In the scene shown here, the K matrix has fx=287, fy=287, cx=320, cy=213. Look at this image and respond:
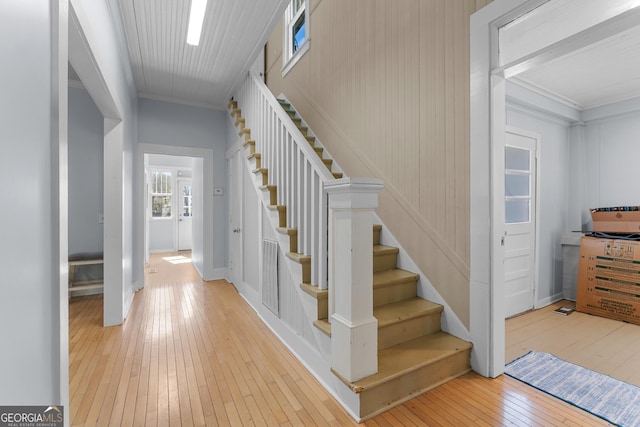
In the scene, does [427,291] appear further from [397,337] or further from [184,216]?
[184,216]

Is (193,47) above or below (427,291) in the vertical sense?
above

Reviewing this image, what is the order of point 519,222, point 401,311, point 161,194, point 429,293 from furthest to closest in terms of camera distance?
point 161,194
point 519,222
point 429,293
point 401,311

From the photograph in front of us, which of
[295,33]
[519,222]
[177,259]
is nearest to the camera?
[519,222]

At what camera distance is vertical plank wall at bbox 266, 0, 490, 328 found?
6.84 ft

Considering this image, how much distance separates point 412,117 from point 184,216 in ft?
25.4

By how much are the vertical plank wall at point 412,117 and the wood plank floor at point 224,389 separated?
60cm

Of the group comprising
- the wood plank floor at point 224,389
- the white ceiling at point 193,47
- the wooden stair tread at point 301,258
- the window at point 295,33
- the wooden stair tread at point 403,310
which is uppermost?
the window at point 295,33

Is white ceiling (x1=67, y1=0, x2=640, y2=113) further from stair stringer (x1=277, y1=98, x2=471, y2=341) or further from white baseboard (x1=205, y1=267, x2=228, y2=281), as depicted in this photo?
white baseboard (x1=205, y1=267, x2=228, y2=281)

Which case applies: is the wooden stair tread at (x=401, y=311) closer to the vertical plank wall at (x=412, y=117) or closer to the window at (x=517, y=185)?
the vertical plank wall at (x=412, y=117)

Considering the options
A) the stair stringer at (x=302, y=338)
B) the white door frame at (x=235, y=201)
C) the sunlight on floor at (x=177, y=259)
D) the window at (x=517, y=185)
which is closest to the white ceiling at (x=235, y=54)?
the window at (x=517, y=185)

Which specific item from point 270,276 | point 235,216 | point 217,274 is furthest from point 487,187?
point 217,274

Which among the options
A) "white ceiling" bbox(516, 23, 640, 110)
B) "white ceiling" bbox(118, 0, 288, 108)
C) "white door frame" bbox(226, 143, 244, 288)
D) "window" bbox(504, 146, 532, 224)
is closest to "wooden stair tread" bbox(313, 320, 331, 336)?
"white door frame" bbox(226, 143, 244, 288)

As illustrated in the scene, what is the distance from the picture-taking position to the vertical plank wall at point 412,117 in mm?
2084

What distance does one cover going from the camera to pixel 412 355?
6.12 ft
